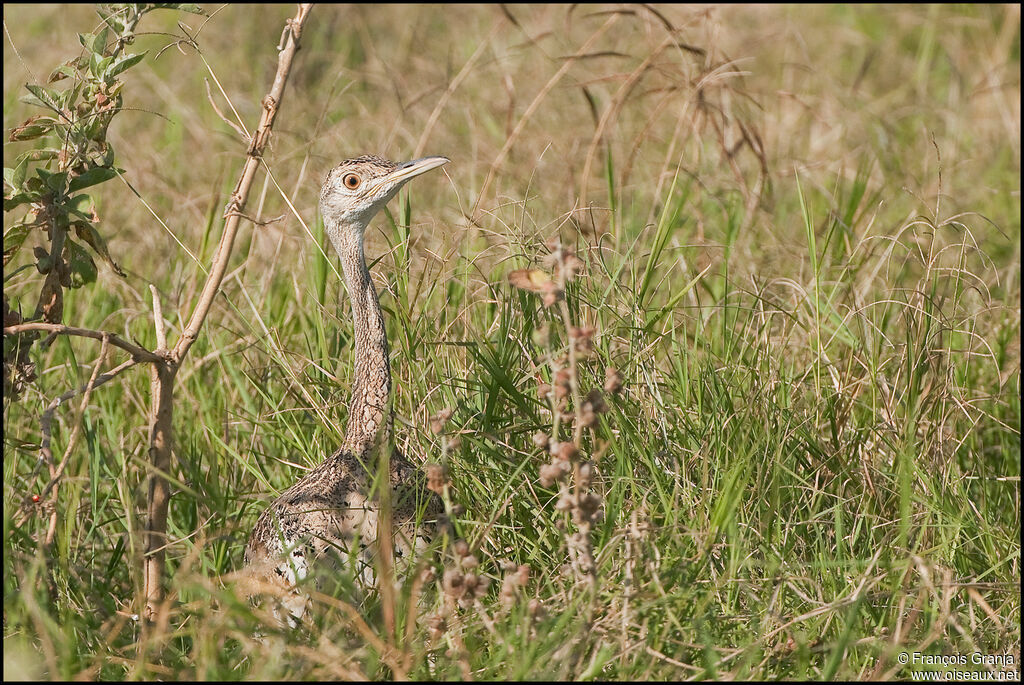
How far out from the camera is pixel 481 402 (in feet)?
9.82

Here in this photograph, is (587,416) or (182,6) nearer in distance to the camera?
(587,416)

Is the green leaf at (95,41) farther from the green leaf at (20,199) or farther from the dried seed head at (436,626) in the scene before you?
the dried seed head at (436,626)

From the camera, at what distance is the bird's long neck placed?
289cm

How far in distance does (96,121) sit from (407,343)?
36.9 inches

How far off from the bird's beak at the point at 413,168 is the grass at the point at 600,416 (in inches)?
6.1

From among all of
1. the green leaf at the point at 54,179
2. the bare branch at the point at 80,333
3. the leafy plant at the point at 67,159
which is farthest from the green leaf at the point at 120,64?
the bare branch at the point at 80,333

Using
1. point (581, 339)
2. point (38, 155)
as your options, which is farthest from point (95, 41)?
point (581, 339)

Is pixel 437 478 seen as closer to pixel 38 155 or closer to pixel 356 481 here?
pixel 356 481

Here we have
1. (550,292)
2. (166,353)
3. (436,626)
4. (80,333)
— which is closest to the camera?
(550,292)

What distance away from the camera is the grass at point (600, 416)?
7.91ft

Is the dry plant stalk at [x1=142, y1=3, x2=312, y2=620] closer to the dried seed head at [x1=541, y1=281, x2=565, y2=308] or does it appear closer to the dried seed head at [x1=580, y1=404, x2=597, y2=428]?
the dried seed head at [x1=541, y1=281, x2=565, y2=308]

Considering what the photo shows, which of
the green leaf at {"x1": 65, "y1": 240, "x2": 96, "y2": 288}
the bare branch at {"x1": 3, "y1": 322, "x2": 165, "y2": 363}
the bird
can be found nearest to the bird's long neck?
the bird

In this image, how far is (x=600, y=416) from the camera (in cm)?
276

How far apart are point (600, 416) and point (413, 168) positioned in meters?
0.75
